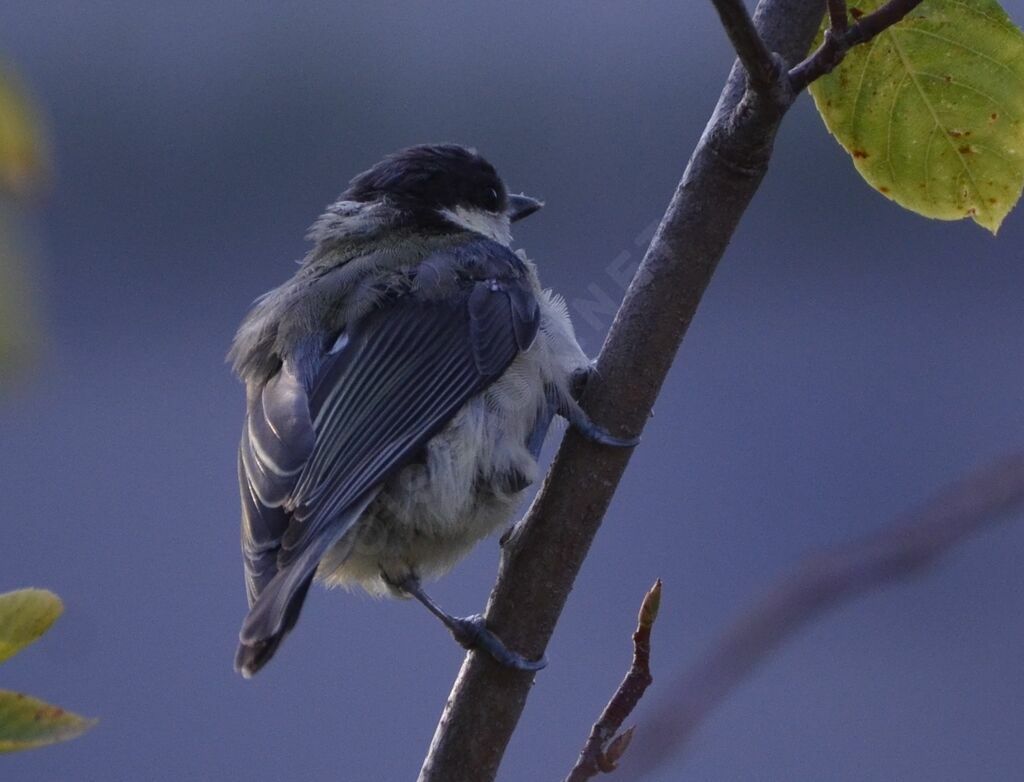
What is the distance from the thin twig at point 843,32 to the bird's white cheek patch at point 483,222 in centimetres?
143

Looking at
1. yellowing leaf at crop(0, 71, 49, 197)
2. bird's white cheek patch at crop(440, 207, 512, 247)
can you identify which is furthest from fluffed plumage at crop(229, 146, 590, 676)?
yellowing leaf at crop(0, 71, 49, 197)

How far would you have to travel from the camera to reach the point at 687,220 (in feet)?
5.33

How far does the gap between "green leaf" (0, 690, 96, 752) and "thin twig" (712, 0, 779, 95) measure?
828mm

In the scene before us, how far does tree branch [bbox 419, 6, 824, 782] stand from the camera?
1.58m

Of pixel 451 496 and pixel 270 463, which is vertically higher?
pixel 270 463

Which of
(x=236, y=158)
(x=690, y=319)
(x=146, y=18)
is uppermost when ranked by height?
(x=146, y=18)

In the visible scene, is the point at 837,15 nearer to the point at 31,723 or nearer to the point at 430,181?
the point at 31,723

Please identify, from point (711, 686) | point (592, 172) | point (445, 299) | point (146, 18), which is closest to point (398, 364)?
point (445, 299)

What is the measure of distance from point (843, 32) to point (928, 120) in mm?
322

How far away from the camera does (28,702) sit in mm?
877

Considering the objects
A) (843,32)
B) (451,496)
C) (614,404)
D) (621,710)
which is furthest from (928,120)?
(451,496)

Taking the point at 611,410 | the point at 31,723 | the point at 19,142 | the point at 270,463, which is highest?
the point at 19,142

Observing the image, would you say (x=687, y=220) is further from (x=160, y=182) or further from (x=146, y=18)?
(x=146, y=18)

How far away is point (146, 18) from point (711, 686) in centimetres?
417
